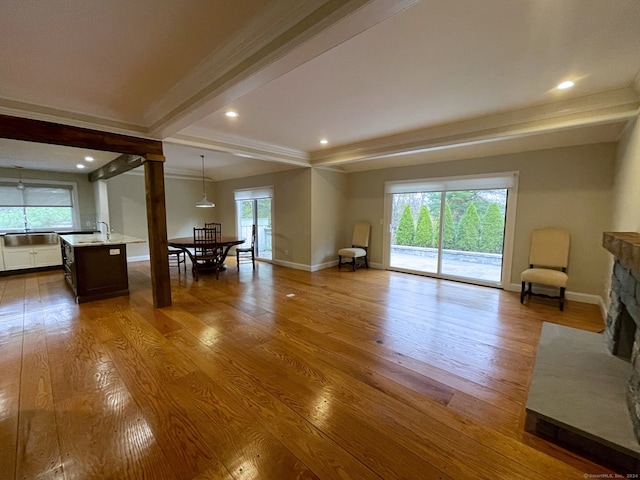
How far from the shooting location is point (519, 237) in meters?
4.37

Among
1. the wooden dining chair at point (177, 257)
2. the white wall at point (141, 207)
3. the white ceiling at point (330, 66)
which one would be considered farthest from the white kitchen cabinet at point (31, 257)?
the white ceiling at point (330, 66)

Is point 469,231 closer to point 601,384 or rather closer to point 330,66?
point 601,384

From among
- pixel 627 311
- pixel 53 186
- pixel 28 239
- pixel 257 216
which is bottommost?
pixel 627 311

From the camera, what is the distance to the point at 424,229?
5555 millimetres

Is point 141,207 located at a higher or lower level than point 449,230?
higher

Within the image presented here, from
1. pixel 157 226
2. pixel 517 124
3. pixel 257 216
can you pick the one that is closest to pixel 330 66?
pixel 517 124

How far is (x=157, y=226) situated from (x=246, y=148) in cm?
193

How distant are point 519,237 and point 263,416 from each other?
15.0 feet

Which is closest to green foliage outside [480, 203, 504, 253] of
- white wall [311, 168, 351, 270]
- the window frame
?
white wall [311, 168, 351, 270]

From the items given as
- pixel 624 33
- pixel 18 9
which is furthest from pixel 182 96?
pixel 624 33

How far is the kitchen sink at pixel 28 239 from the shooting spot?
5.40 meters

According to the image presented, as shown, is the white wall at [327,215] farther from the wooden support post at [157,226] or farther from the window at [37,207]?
the window at [37,207]

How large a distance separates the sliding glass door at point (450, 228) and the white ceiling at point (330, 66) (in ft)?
3.72

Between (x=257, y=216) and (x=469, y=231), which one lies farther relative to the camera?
(x=257, y=216)
